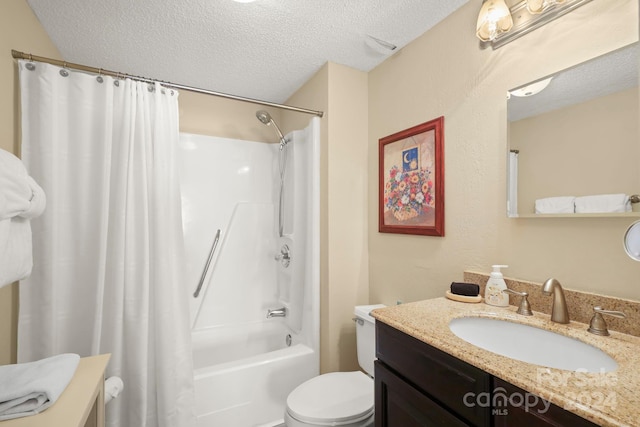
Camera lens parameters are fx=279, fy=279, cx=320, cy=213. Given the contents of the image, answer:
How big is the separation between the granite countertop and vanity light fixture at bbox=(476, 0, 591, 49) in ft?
3.68

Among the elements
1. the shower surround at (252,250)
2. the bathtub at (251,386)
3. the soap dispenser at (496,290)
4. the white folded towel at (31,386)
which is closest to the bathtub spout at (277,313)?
the shower surround at (252,250)

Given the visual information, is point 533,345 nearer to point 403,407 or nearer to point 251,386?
point 403,407

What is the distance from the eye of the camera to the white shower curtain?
1286 mm

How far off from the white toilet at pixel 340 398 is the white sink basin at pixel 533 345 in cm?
64

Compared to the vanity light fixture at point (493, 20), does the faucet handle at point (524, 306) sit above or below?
below

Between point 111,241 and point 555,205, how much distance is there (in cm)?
196

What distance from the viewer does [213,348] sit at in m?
2.33

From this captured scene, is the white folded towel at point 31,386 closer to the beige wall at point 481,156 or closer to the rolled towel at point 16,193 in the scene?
the rolled towel at point 16,193

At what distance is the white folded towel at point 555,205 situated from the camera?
1.00 metres

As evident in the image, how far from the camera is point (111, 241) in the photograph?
4.60ft

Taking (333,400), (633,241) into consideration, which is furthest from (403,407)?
(633,241)

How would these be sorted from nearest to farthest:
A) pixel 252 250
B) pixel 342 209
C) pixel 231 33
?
pixel 231 33 → pixel 342 209 → pixel 252 250

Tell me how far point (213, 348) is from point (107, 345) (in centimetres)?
107

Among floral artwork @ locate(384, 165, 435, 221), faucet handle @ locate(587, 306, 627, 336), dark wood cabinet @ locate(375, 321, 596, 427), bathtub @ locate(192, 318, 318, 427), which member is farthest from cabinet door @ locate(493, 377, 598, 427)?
bathtub @ locate(192, 318, 318, 427)
